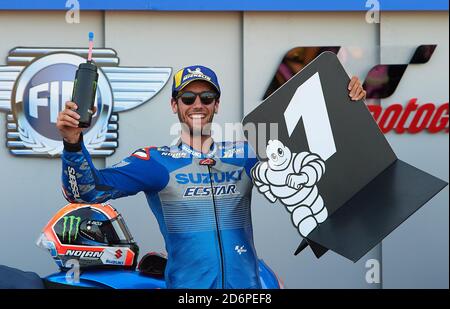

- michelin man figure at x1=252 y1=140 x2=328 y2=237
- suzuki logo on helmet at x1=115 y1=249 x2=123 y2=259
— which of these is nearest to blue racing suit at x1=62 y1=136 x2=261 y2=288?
michelin man figure at x1=252 y1=140 x2=328 y2=237

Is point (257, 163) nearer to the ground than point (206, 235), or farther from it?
farther from it

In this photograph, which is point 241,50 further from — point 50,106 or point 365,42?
point 50,106

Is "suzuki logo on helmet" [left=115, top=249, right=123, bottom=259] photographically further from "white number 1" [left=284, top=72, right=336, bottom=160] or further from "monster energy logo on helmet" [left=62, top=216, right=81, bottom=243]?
"white number 1" [left=284, top=72, right=336, bottom=160]

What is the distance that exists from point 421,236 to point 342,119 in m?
2.80

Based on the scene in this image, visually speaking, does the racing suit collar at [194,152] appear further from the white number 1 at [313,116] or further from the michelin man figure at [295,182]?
the white number 1 at [313,116]

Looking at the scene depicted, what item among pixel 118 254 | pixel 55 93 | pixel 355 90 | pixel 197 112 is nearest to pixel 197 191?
pixel 197 112

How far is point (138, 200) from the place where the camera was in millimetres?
5434

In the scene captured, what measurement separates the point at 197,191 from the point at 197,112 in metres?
0.29

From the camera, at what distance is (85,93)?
2555mm

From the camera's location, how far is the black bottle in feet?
8.30

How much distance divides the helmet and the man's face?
1173 millimetres

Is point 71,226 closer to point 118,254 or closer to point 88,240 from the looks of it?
point 88,240
